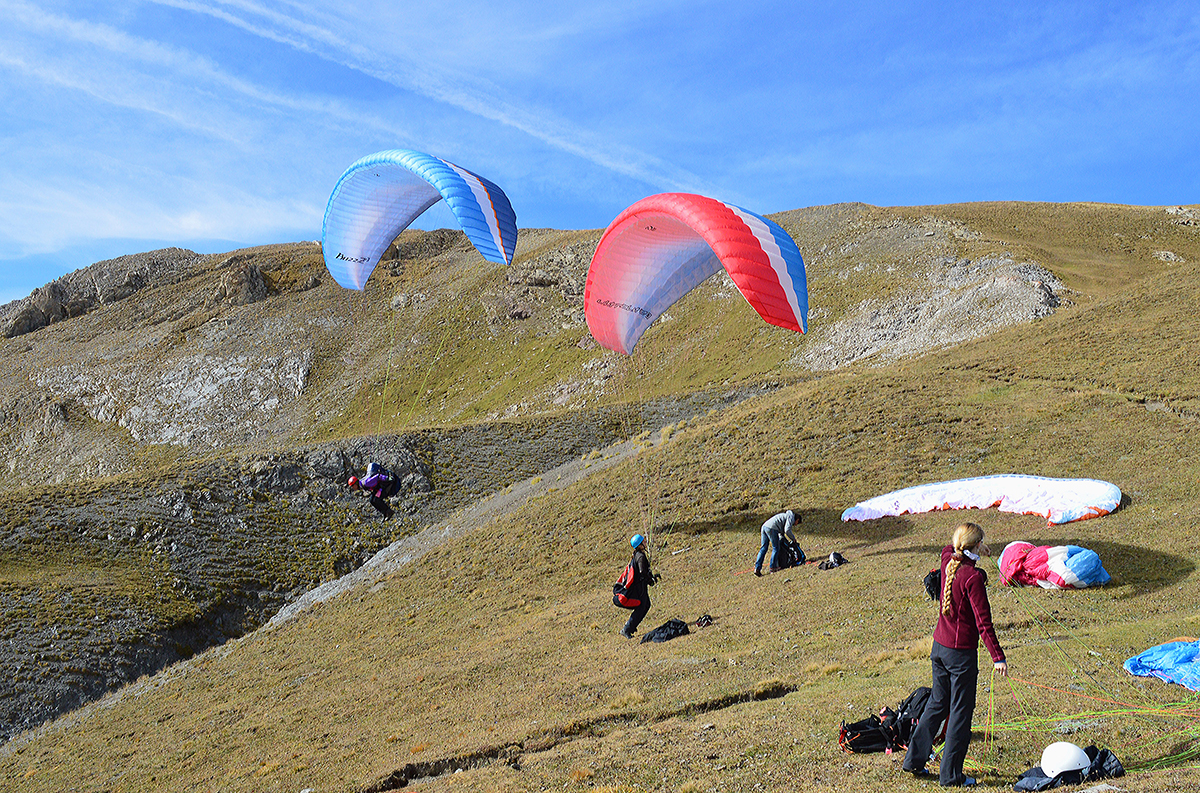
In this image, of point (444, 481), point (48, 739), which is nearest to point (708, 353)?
point (444, 481)

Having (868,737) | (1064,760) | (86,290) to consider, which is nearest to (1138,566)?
(868,737)

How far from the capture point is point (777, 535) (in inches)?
577

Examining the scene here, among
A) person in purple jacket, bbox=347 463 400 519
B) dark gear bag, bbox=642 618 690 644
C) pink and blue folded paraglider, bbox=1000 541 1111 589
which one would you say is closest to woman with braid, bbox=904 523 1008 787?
pink and blue folded paraglider, bbox=1000 541 1111 589

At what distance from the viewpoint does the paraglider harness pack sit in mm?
6179

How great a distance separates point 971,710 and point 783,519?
30.3 feet

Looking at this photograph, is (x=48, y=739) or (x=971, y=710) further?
(x=48, y=739)

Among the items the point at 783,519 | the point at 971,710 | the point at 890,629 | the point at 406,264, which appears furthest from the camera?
the point at 406,264

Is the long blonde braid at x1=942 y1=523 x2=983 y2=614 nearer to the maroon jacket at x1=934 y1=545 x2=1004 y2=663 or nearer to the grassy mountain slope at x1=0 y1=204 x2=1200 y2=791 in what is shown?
the maroon jacket at x1=934 y1=545 x2=1004 y2=663

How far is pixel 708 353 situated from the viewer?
53.0 meters

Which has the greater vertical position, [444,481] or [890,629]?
[444,481]

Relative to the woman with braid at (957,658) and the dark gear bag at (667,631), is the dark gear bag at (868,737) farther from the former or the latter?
the dark gear bag at (667,631)

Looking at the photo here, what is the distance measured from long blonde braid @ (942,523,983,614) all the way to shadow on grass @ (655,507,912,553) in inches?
349

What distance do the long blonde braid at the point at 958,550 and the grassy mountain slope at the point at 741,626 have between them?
52.2 inches

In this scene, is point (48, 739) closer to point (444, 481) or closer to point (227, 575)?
point (227, 575)
